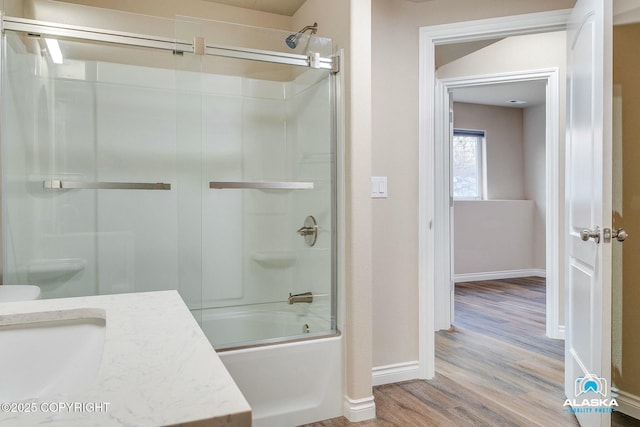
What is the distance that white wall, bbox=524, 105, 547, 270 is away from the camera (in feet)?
19.2

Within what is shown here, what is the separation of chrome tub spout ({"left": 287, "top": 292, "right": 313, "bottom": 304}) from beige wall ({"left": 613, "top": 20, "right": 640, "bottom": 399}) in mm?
1539

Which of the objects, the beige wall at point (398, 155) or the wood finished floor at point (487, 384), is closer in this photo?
the wood finished floor at point (487, 384)

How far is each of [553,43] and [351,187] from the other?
2.41 m

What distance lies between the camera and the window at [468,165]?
5.98 m

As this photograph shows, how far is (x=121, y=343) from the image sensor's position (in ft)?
2.35

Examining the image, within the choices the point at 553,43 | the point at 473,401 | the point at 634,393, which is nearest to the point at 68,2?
the point at 473,401

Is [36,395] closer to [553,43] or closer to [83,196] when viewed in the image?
[83,196]

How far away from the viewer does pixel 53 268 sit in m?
2.14

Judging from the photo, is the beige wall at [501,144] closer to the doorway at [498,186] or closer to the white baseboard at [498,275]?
the doorway at [498,186]

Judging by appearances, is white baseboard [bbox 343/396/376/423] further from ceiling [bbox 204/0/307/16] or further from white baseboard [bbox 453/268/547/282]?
white baseboard [bbox 453/268/547/282]

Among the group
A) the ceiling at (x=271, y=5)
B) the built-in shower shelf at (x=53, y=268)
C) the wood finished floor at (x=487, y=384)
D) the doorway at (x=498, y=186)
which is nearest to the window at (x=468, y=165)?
the doorway at (x=498, y=186)

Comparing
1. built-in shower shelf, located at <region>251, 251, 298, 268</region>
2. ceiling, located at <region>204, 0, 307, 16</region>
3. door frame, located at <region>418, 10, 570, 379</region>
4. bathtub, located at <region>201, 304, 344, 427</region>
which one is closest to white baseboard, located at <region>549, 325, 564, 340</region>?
door frame, located at <region>418, 10, 570, 379</region>

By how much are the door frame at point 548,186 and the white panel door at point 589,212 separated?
122 centimetres

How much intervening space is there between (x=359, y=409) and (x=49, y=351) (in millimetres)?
1558
